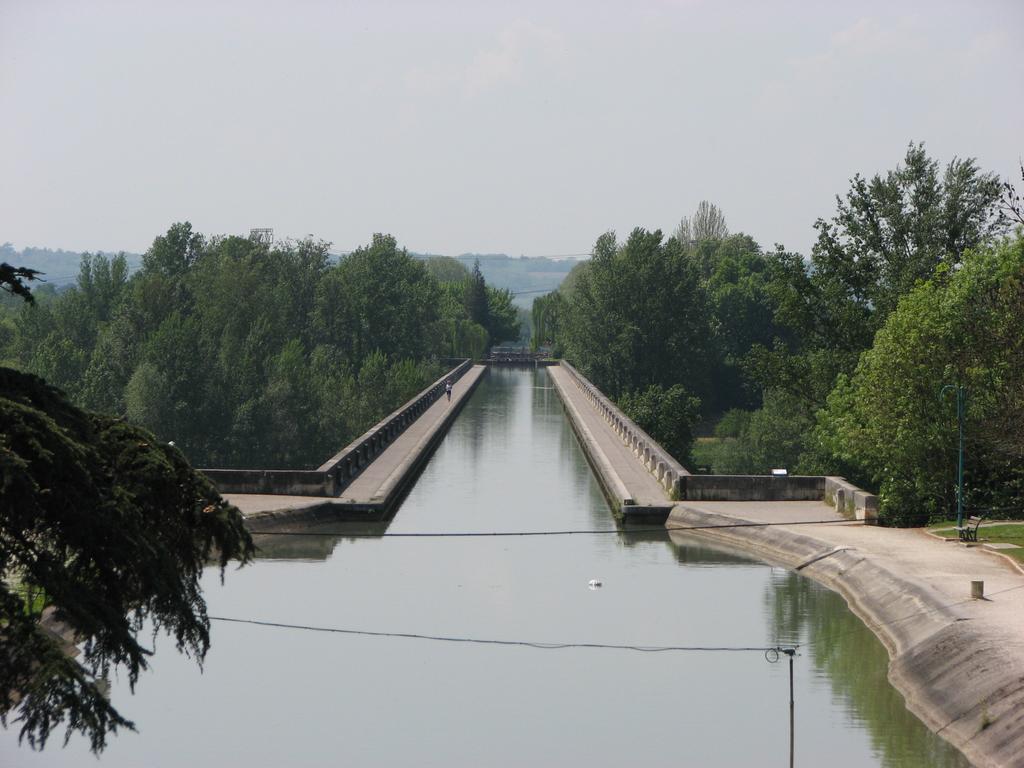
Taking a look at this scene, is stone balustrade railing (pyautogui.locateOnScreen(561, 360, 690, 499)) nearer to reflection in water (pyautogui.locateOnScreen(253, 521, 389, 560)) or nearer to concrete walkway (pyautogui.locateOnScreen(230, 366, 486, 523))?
concrete walkway (pyautogui.locateOnScreen(230, 366, 486, 523))

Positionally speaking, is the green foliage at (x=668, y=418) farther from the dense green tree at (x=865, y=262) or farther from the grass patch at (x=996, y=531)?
the grass patch at (x=996, y=531)

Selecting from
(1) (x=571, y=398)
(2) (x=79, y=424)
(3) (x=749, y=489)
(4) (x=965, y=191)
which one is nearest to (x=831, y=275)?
(4) (x=965, y=191)

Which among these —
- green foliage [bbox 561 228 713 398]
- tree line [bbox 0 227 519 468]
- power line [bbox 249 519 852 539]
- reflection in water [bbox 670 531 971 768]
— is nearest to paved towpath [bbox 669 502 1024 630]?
power line [bbox 249 519 852 539]

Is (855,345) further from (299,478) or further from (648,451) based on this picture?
(299,478)

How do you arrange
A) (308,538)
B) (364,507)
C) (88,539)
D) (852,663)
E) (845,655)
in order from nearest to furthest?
1. (88,539)
2. (852,663)
3. (845,655)
4. (308,538)
5. (364,507)

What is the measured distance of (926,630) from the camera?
25.8 meters

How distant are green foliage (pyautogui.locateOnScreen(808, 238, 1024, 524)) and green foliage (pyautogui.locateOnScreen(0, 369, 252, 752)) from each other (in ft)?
81.4

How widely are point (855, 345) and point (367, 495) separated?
29.3 m

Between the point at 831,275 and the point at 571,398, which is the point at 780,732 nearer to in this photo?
the point at 831,275

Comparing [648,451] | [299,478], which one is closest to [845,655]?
[299,478]

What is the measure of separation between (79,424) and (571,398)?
8296cm

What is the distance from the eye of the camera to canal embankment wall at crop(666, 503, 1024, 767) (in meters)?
20.8

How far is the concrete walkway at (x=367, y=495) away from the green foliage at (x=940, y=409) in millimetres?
14290

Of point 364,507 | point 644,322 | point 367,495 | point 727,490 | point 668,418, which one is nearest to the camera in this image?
point 364,507
